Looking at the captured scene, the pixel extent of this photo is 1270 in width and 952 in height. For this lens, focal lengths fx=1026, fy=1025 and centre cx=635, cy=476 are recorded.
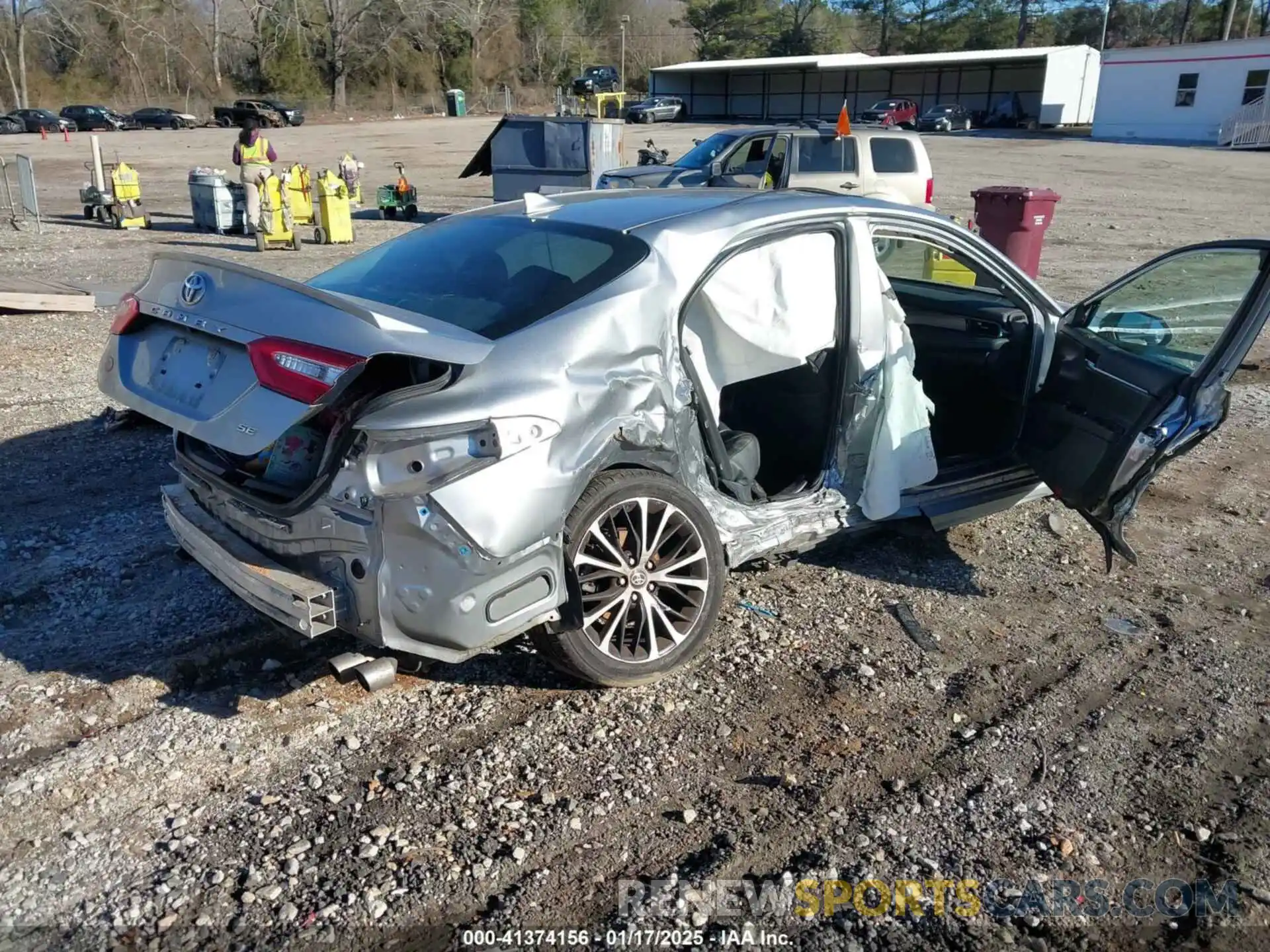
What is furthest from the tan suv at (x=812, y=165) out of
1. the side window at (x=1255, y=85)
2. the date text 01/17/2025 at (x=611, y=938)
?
the side window at (x=1255, y=85)

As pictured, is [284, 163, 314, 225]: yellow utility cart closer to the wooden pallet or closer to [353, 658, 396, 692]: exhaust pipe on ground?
the wooden pallet

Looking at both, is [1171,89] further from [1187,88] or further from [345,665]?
[345,665]

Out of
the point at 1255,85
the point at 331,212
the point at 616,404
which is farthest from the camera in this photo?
the point at 1255,85

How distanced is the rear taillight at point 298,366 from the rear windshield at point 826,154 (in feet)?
41.3

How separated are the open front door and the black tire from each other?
5.50ft

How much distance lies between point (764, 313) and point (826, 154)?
37.5 ft

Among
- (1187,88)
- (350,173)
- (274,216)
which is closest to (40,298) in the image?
(274,216)

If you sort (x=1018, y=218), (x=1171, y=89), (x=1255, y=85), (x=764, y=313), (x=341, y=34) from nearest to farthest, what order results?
(x=764, y=313) < (x=1018, y=218) < (x=1255, y=85) < (x=1171, y=89) < (x=341, y=34)

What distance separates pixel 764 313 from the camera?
13.0 feet

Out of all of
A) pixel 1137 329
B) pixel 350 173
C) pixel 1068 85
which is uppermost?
pixel 1068 85

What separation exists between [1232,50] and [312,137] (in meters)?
37.0

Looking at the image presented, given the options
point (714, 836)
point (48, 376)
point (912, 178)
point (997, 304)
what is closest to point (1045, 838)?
point (714, 836)

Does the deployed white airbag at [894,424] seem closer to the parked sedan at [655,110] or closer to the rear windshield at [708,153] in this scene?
the rear windshield at [708,153]

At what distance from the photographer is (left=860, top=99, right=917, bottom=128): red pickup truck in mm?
44781
